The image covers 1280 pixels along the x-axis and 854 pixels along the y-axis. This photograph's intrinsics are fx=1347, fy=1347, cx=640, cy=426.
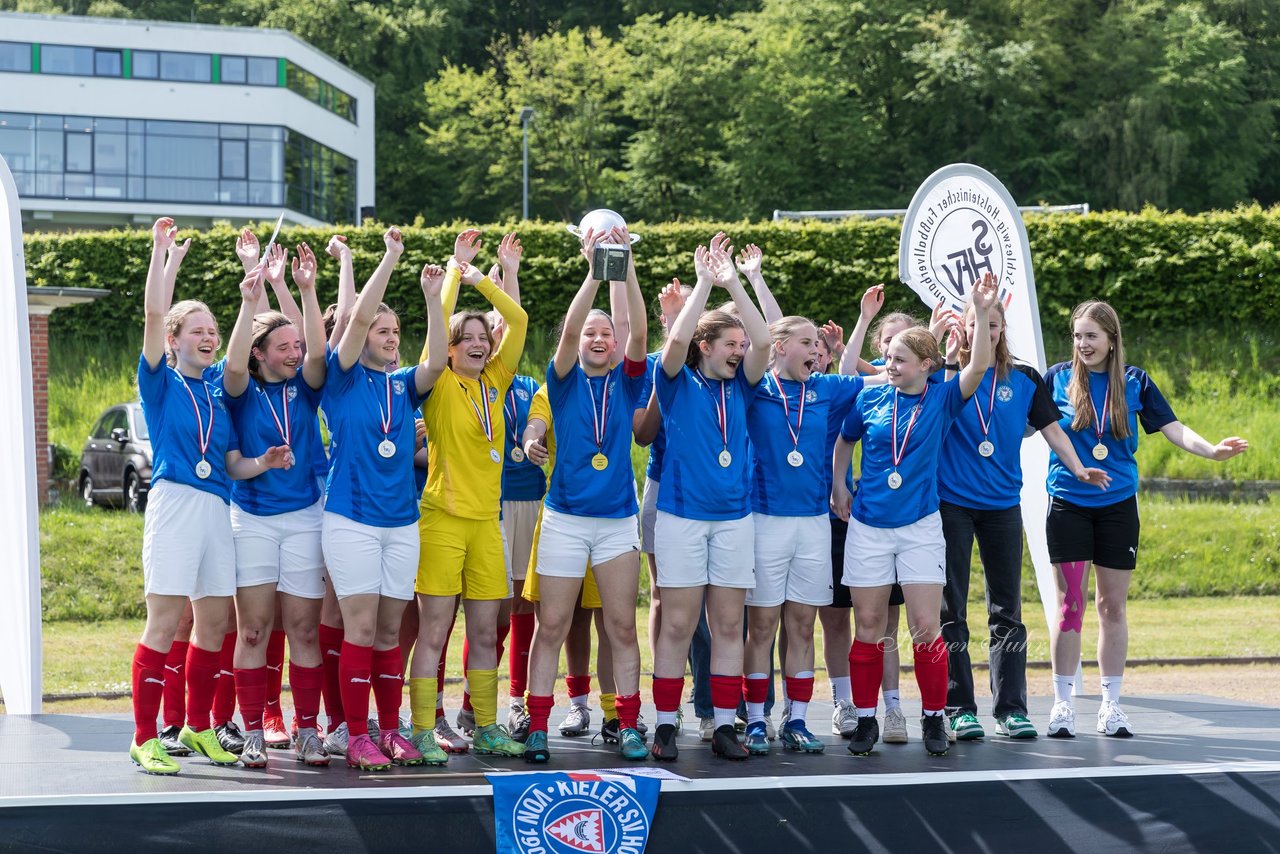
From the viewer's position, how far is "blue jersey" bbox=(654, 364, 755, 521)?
5.04 meters

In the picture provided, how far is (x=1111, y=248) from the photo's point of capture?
61.6 feet

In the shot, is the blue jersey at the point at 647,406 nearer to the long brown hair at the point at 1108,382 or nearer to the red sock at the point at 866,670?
the red sock at the point at 866,670

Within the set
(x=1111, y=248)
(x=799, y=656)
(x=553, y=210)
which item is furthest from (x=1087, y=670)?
(x=553, y=210)

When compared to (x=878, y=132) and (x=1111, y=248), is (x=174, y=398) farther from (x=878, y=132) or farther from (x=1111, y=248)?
(x=878, y=132)

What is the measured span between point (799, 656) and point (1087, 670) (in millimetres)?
5093

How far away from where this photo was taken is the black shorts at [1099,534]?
5.70m

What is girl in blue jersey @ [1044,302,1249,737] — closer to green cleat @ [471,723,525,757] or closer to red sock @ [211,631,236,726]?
green cleat @ [471,723,525,757]

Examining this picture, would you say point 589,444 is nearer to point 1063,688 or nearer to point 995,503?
point 995,503

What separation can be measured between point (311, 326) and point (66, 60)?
3114 cm

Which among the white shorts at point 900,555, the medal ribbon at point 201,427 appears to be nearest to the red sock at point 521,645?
the white shorts at point 900,555

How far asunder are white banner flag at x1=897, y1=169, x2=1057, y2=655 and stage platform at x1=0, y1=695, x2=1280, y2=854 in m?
2.50

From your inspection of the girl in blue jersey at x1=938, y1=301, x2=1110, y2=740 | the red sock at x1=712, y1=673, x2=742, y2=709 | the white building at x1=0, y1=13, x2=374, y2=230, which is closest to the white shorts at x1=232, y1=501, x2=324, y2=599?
the red sock at x1=712, y1=673, x2=742, y2=709

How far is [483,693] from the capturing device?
201 inches

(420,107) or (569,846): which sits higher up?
(420,107)
